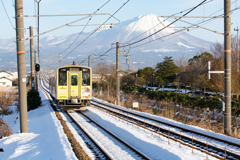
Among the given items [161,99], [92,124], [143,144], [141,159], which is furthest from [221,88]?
[141,159]

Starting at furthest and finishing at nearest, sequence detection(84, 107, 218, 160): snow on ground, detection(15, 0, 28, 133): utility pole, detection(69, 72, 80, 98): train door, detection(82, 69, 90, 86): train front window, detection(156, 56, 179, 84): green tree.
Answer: detection(156, 56, 179, 84): green tree
detection(82, 69, 90, 86): train front window
detection(69, 72, 80, 98): train door
detection(15, 0, 28, 133): utility pole
detection(84, 107, 218, 160): snow on ground

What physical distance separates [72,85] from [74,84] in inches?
5.8

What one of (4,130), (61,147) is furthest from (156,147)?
(4,130)

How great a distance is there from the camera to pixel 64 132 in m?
10.8

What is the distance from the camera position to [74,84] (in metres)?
17.2

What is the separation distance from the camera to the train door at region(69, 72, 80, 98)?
56.2 feet

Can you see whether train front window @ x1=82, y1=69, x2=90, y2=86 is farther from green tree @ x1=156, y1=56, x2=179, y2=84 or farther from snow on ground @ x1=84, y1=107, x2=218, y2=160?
green tree @ x1=156, y1=56, x2=179, y2=84

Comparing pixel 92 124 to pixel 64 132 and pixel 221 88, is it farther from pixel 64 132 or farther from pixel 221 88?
pixel 221 88

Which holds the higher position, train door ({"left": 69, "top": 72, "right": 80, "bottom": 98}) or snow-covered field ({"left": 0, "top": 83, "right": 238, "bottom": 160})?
train door ({"left": 69, "top": 72, "right": 80, "bottom": 98})

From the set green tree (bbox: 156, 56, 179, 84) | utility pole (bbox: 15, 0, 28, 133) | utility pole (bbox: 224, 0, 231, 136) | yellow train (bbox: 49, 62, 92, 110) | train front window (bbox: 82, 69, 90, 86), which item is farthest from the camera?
green tree (bbox: 156, 56, 179, 84)

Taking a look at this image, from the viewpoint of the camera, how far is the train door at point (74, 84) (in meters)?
17.1

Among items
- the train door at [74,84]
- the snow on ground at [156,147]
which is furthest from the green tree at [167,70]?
the snow on ground at [156,147]

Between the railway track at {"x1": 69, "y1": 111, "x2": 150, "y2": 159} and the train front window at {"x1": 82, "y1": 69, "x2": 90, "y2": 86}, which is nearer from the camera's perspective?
the railway track at {"x1": 69, "y1": 111, "x2": 150, "y2": 159}

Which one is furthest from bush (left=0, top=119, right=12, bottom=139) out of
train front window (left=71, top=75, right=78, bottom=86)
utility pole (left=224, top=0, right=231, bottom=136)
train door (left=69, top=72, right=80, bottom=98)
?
utility pole (left=224, top=0, right=231, bottom=136)
